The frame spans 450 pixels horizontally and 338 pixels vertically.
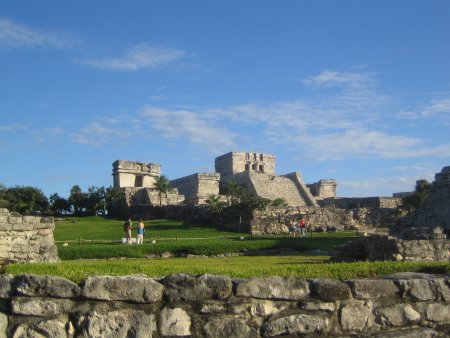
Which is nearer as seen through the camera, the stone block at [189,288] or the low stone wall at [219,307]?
the low stone wall at [219,307]

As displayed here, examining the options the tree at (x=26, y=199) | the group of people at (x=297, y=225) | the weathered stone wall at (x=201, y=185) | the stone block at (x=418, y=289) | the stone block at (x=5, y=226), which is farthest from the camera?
the weathered stone wall at (x=201, y=185)

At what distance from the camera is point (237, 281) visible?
5.00m

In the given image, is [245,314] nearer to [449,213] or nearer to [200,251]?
[200,251]

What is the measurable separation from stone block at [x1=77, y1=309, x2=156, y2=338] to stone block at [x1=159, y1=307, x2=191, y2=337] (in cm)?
9

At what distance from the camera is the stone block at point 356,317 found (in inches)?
199

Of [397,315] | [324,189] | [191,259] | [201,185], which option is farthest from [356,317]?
[324,189]

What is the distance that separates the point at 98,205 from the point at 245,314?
Result: 177 feet

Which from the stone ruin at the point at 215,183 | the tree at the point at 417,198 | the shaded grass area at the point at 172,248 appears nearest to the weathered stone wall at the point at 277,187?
the stone ruin at the point at 215,183

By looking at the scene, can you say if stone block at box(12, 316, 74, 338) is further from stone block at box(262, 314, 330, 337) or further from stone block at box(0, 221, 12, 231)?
stone block at box(0, 221, 12, 231)

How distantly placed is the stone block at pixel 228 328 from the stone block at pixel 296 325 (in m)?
0.14

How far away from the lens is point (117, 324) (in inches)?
182

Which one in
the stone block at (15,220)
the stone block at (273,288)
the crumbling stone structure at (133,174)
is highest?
the crumbling stone structure at (133,174)

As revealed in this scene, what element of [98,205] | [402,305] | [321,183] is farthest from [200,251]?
[321,183]

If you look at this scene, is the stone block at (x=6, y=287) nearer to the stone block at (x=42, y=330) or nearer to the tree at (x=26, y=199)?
the stone block at (x=42, y=330)
